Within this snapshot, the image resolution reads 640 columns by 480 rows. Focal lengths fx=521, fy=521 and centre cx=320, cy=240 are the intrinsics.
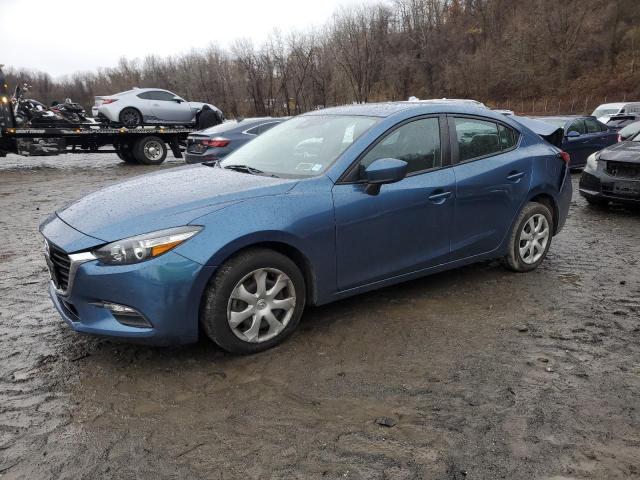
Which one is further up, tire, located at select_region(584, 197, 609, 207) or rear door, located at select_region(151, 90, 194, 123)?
rear door, located at select_region(151, 90, 194, 123)

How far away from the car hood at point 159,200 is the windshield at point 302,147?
23cm

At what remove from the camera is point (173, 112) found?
18.6 m

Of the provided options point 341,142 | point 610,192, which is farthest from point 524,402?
point 610,192

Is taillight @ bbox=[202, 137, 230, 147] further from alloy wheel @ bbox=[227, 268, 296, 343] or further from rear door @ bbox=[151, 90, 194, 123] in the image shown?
rear door @ bbox=[151, 90, 194, 123]

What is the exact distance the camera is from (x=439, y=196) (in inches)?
161

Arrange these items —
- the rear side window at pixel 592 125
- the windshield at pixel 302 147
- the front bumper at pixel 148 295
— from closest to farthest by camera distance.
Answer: the front bumper at pixel 148 295 < the windshield at pixel 302 147 < the rear side window at pixel 592 125

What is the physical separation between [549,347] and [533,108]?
170ft

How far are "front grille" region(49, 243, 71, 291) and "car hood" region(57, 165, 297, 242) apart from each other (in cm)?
19

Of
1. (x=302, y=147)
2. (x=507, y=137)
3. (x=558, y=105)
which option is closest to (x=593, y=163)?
(x=507, y=137)

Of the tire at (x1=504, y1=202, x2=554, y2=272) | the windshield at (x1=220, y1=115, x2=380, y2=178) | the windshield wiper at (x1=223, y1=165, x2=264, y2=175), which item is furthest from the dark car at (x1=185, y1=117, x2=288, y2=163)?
the tire at (x1=504, y1=202, x2=554, y2=272)

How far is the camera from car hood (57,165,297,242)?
123 inches

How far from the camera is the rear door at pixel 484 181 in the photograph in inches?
170

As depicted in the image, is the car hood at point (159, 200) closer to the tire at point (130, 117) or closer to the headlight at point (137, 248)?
the headlight at point (137, 248)

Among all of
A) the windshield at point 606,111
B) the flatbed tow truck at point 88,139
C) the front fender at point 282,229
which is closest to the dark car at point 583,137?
the front fender at point 282,229
